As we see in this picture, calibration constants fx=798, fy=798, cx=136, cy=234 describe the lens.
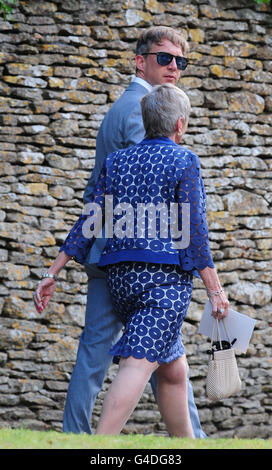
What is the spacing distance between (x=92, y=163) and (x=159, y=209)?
2877 mm

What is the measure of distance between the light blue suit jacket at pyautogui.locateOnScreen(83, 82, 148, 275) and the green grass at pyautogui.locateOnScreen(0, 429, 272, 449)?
893 millimetres

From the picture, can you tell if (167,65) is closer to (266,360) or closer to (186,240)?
(186,240)

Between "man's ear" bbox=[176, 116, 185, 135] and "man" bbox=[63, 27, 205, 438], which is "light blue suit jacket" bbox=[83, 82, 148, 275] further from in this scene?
"man's ear" bbox=[176, 116, 185, 135]

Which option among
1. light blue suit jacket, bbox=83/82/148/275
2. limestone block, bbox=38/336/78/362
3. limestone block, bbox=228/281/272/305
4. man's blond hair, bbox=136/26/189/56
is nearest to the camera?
light blue suit jacket, bbox=83/82/148/275

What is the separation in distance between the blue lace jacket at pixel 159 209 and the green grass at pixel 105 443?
0.67 meters

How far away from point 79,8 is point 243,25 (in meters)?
1.34

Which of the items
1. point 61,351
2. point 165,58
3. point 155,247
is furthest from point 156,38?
point 61,351

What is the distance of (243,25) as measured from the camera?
6355mm

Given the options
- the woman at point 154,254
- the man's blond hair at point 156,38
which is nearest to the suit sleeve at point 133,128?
the woman at point 154,254

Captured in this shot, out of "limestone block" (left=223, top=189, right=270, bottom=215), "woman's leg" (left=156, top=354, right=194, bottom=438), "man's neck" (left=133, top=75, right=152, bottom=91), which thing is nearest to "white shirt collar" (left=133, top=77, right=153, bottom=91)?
"man's neck" (left=133, top=75, right=152, bottom=91)

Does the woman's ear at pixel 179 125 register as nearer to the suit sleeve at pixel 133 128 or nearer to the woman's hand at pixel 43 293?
the suit sleeve at pixel 133 128

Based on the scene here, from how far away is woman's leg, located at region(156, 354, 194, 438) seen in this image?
10.8 ft

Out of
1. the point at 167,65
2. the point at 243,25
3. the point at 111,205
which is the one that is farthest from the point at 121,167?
the point at 243,25

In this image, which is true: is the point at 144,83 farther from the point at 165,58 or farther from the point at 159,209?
the point at 159,209
